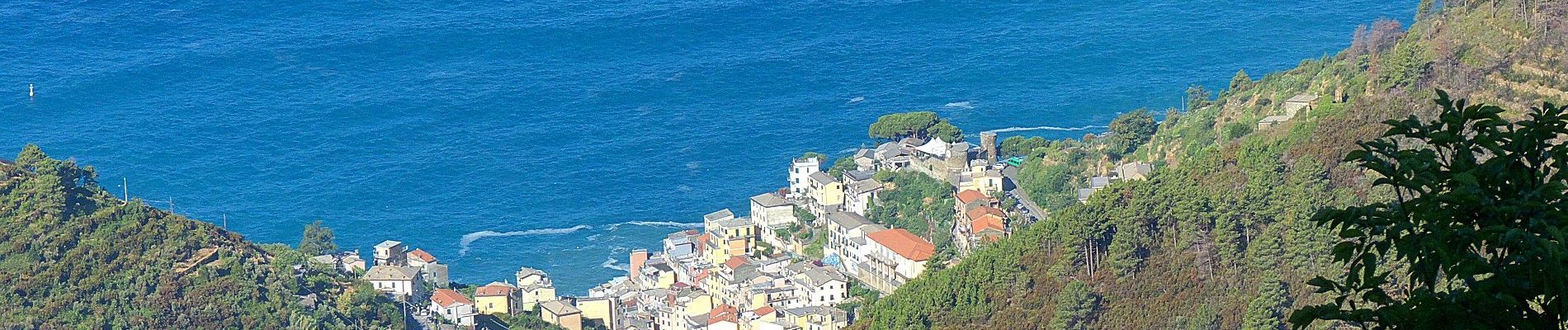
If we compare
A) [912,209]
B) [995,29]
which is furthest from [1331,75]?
[995,29]

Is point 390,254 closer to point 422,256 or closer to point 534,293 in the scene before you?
point 422,256

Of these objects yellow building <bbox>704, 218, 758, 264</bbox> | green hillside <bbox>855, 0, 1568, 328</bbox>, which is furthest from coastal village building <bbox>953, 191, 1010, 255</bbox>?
yellow building <bbox>704, 218, 758, 264</bbox>

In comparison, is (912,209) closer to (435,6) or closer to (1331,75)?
(1331,75)

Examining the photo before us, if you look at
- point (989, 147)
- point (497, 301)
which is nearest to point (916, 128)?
point (989, 147)

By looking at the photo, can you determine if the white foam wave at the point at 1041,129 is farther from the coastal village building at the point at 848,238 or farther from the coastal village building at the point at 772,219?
the coastal village building at the point at 848,238

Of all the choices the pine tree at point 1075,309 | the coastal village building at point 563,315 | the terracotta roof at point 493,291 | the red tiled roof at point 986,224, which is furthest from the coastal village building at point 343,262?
the pine tree at point 1075,309

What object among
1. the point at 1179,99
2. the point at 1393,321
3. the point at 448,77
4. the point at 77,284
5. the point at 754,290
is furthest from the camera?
the point at 448,77
